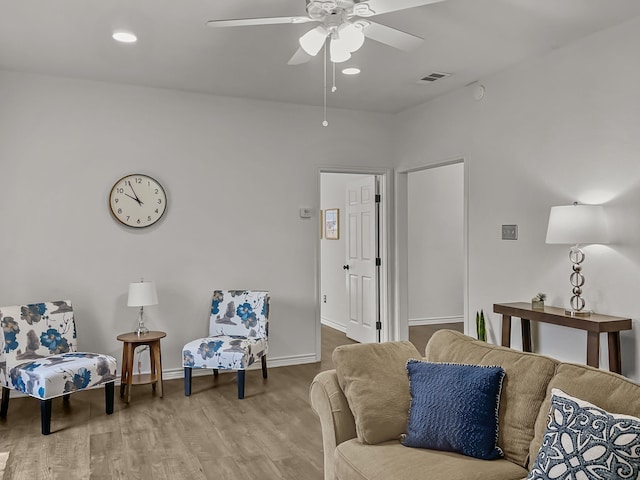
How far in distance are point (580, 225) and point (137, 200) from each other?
361cm

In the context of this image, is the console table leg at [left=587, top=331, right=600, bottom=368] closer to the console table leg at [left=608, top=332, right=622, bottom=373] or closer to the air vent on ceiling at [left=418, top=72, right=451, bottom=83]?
the console table leg at [left=608, top=332, right=622, bottom=373]

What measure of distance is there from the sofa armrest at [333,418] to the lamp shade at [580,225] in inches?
78.8

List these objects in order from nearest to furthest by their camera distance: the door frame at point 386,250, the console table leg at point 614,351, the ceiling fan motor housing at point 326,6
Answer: the ceiling fan motor housing at point 326,6 < the console table leg at point 614,351 < the door frame at point 386,250

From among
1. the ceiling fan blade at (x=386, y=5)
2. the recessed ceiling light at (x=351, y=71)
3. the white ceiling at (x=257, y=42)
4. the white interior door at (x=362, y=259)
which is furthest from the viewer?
the white interior door at (x=362, y=259)

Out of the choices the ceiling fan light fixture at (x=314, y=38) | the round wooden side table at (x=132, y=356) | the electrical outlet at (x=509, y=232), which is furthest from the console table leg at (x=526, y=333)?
the round wooden side table at (x=132, y=356)

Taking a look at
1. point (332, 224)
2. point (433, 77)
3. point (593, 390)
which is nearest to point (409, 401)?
point (593, 390)

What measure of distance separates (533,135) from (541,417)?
271cm

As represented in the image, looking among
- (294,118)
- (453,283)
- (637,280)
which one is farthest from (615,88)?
(453,283)

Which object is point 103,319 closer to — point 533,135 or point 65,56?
point 65,56

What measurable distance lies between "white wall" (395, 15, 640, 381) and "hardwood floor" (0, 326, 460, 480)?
1.95 metres

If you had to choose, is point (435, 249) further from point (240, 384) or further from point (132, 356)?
point (132, 356)

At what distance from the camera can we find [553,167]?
13.0 feet

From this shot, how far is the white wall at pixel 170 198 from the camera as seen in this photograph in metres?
4.45

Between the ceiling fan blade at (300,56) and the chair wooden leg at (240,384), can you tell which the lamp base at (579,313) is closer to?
the ceiling fan blade at (300,56)
